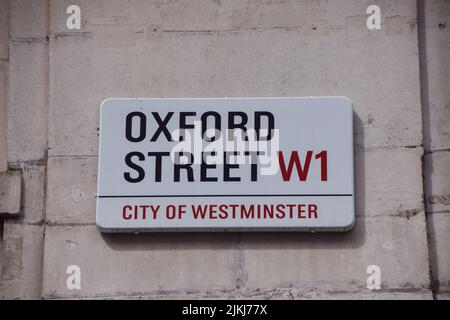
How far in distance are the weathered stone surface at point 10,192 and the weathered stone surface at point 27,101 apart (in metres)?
0.14

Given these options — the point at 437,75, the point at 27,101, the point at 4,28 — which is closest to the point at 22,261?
the point at 27,101

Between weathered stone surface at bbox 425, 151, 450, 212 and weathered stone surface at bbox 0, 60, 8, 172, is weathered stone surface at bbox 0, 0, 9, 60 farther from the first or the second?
weathered stone surface at bbox 425, 151, 450, 212

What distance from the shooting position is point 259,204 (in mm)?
7340

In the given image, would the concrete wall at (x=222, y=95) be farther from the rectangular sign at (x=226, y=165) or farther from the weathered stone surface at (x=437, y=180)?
the rectangular sign at (x=226, y=165)

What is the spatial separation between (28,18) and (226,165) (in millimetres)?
2027

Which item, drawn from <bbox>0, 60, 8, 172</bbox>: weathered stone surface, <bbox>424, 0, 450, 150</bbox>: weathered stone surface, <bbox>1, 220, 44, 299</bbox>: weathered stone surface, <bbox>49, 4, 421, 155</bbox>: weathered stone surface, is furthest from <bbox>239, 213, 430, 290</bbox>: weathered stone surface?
<bbox>0, 60, 8, 172</bbox>: weathered stone surface

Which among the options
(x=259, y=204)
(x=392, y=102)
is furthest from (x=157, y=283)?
(x=392, y=102)

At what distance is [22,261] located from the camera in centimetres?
758

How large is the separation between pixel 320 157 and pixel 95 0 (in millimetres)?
2180

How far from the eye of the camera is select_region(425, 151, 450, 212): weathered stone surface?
7.53 metres

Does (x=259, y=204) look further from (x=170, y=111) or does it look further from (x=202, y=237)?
(x=170, y=111)

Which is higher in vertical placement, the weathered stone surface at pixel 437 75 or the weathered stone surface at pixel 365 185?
the weathered stone surface at pixel 437 75

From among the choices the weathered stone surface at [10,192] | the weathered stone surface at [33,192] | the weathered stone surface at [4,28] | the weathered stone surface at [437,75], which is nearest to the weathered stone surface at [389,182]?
the weathered stone surface at [437,75]

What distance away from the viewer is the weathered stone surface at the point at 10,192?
7637 mm
